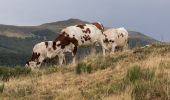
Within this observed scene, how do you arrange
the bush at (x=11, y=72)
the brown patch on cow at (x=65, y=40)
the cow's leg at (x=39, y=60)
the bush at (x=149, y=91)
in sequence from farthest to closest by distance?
the cow's leg at (x=39, y=60)
the brown patch on cow at (x=65, y=40)
the bush at (x=11, y=72)
the bush at (x=149, y=91)

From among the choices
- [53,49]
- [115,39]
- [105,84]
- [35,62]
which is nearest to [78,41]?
[53,49]

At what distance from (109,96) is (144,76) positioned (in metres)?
1.78

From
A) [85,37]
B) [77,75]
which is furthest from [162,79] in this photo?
[85,37]

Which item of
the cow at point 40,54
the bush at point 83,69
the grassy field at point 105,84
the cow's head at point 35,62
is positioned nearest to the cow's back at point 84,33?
the cow at point 40,54

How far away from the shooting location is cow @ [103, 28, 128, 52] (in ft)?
96.4

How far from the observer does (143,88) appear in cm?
1211

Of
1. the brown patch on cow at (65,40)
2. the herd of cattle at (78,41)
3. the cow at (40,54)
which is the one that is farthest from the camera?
the cow at (40,54)

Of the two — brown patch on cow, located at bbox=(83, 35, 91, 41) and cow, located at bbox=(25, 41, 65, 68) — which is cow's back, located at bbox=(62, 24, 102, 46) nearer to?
brown patch on cow, located at bbox=(83, 35, 91, 41)

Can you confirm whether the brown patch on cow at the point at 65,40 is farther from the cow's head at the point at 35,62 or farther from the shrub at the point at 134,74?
the shrub at the point at 134,74

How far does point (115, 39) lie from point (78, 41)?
2958 mm

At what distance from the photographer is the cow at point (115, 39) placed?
29.4 m

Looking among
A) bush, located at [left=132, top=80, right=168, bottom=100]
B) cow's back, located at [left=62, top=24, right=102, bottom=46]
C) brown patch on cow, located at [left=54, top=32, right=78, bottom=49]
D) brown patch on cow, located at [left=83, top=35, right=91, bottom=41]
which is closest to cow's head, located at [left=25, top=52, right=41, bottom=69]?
brown patch on cow, located at [left=54, top=32, right=78, bottom=49]

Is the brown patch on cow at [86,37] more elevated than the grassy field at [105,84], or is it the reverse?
the brown patch on cow at [86,37]

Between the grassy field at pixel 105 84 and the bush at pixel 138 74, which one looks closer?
the grassy field at pixel 105 84
